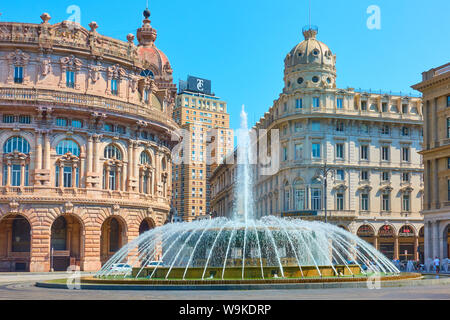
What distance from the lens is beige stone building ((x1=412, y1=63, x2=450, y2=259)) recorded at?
171 feet

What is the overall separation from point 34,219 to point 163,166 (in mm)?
17420

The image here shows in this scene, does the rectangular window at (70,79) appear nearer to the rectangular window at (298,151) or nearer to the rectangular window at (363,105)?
the rectangular window at (298,151)

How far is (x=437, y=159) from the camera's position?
53281 millimetres

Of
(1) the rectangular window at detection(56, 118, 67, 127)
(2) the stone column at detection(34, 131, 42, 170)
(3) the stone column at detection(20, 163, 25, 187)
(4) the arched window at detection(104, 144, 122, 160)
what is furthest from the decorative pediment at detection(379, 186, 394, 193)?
(3) the stone column at detection(20, 163, 25, 187)

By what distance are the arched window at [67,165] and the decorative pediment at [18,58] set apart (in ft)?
25.5

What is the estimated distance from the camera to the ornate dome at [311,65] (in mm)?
74375

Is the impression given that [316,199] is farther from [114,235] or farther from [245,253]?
[245,253]

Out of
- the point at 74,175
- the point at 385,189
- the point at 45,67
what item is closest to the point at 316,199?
the point at 385,189

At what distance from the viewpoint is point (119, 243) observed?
61.8 metres

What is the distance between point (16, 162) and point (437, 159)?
3547cm

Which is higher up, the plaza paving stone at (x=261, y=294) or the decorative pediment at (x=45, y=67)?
the decorative pediment at (x=45, y=67)

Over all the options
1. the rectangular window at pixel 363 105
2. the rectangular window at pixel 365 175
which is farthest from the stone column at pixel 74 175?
the rectangular window at pixel 363 105
